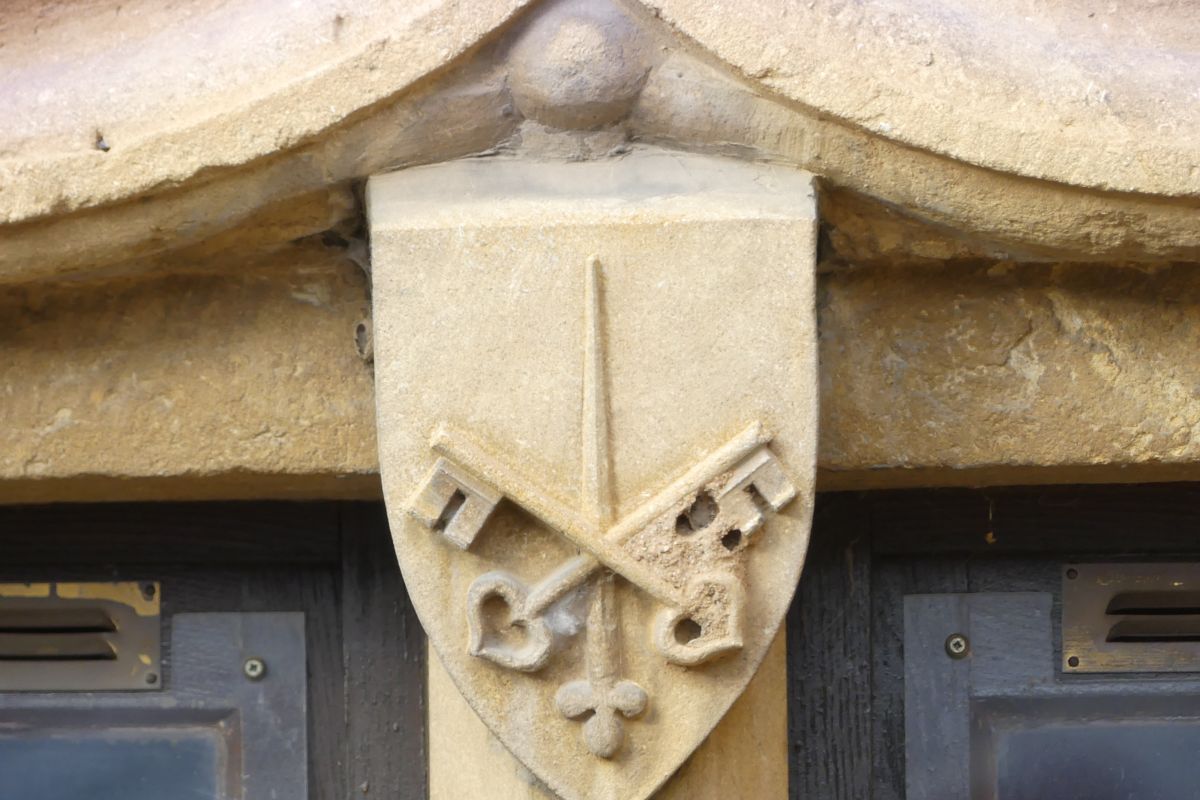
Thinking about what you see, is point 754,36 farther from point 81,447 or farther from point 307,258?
point 81,447

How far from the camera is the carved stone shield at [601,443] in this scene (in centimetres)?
77

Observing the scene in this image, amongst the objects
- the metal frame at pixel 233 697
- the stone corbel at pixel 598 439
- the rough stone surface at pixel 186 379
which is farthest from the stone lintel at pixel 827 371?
the metal frame at pixel 233 697

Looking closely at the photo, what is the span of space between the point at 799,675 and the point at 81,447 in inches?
25.5

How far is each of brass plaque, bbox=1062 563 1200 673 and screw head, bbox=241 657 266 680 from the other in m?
0.74

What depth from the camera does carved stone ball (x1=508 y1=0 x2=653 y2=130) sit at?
772mm

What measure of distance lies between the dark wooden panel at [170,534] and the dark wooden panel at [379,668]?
0.10 ft

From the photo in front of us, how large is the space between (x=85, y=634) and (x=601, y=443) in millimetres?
613

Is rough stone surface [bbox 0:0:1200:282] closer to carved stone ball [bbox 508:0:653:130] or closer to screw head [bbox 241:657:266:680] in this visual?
carved stone ball [bbox 508:0:653:130]

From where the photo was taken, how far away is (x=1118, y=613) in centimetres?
111

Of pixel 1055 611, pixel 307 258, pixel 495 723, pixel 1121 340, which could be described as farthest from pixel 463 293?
pixel 1055 611

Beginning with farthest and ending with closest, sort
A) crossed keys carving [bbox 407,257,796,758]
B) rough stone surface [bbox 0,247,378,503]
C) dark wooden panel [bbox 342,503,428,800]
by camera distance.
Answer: dark wooden panel [bbox 342,503,428,800], rough stone surface [bbox 0,247,378,503], crossed keys carving [bbox 407,257,796,758]

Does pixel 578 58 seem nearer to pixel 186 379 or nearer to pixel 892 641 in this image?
pixel 186 379

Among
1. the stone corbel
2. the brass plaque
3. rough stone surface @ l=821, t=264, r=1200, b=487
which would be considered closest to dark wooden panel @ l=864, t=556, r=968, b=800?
the brass plaque

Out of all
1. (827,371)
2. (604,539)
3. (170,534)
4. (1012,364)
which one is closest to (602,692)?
(604,539)
